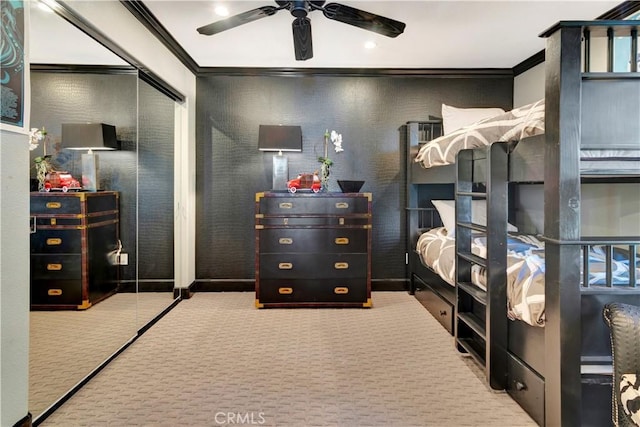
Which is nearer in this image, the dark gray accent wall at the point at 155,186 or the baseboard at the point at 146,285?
the baseboard at the point at 146,285

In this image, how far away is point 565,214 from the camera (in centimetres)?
159

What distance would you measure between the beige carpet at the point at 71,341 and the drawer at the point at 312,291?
1160 mm

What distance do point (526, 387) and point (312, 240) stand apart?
220cm

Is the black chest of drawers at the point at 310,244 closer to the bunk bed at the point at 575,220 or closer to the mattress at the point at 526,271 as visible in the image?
the mattress at the point at 526,271

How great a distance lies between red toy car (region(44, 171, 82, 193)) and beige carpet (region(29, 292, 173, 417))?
0.67 metres

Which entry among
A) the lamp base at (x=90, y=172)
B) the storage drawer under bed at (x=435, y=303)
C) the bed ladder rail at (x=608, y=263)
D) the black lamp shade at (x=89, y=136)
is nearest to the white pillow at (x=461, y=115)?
the storage drawer under bed at (x=435, y=303)

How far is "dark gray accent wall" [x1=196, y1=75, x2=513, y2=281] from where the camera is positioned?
4.46 metres

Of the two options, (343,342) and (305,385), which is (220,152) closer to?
(343,342)

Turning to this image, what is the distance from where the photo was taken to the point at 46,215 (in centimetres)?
212

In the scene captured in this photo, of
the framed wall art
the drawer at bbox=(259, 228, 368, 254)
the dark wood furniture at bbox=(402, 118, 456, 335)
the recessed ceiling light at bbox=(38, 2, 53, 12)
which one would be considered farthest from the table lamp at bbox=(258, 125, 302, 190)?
the framed wall art

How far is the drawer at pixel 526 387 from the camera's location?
1.85m

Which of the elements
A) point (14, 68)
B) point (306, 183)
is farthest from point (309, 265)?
point (14, 68)

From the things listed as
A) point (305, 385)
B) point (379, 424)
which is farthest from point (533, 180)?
point (305, 385)

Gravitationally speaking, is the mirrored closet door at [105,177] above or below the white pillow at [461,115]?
below
